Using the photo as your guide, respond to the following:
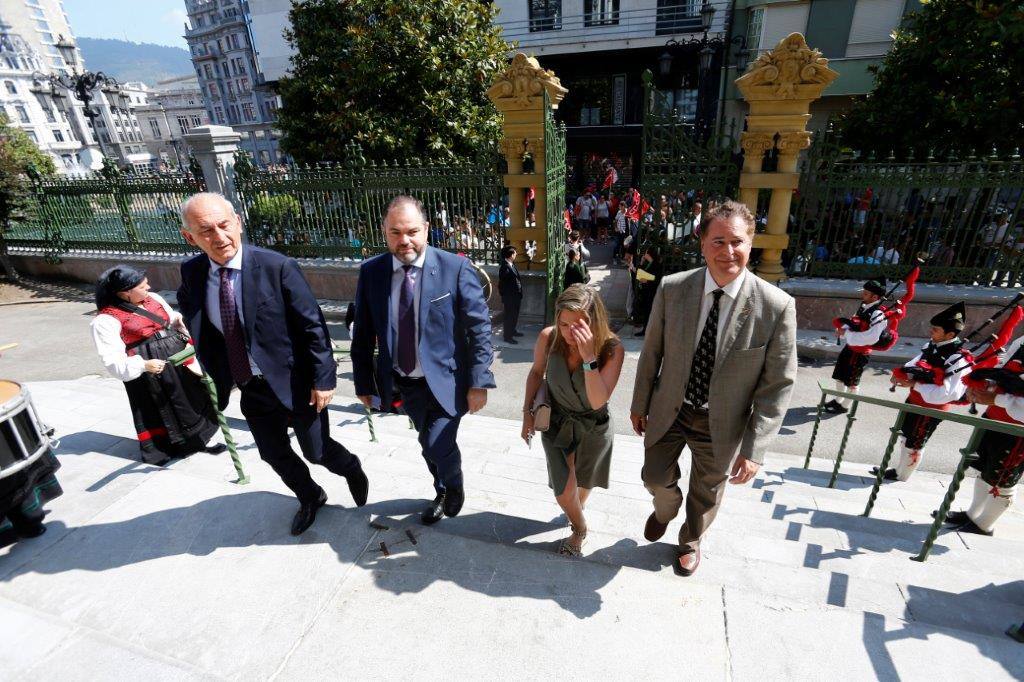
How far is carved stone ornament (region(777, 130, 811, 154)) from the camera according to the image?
678 centimetres

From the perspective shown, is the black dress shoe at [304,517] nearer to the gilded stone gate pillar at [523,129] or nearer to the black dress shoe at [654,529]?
the black dress shoe at [654,529]

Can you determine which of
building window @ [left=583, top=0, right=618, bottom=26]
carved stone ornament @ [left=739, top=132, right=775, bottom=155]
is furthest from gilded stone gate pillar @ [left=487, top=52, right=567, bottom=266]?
building window @ [left=583, top=0, right=618, bottom=26]

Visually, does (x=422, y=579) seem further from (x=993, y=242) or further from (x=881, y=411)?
(x=993, y=242)

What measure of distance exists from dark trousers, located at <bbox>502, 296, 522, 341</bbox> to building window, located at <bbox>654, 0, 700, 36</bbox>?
13.8 m

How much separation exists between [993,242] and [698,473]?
7.65 metres

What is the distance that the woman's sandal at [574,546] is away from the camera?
8.68ft

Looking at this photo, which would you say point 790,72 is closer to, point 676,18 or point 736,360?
point 736,360

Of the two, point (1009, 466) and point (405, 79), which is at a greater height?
point (405, 79)

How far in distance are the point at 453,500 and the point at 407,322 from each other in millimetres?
1111

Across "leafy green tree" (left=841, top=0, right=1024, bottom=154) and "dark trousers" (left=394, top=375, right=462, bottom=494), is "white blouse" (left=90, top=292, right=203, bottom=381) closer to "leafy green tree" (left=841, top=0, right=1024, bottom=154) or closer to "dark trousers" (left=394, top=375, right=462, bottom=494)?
"dark trousers" (left=394, top=375, right=462, bottom=494)

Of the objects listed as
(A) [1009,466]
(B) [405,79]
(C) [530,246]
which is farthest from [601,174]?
(A) [1009,466]

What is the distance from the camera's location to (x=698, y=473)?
254cm

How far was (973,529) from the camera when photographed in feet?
11.3

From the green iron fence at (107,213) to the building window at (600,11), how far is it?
14.3 metres
